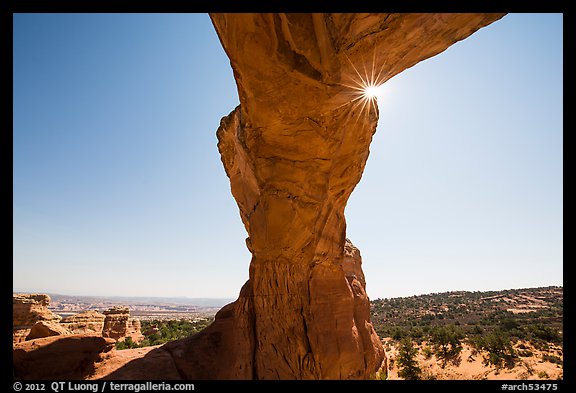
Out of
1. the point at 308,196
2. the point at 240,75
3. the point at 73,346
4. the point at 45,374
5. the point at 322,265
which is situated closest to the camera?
the point at 240,75

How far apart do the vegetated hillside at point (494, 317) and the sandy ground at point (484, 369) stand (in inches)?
197

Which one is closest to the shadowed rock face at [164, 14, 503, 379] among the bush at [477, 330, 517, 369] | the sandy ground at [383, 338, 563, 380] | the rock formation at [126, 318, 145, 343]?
the sandy ground at [383, 338, 563, 380]

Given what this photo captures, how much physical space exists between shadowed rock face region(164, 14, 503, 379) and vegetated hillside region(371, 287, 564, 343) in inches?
888

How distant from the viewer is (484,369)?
56.5ft

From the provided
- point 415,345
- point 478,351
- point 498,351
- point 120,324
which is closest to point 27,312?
point 120,324

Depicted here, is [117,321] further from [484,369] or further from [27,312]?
[484,369]

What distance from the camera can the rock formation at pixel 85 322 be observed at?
23.0 m

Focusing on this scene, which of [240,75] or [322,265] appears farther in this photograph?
[322,265]

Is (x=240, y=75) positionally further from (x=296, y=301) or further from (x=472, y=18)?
(x=296, y=301)

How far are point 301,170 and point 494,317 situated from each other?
39278 millimetres

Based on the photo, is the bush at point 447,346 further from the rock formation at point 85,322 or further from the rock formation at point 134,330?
the rock formation at point 134,330

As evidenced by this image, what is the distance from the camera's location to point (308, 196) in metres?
7.20
